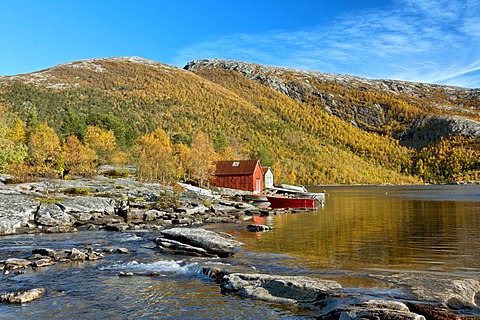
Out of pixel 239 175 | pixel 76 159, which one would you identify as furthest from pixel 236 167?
pixel 76 159

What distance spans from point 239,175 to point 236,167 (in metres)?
Answer: 2.12

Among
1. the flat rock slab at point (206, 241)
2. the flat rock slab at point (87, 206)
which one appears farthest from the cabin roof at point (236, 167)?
the flat rock slab at point (206, 241)

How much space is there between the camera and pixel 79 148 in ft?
230

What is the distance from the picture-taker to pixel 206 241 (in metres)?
26.0

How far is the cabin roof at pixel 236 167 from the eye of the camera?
280 ft

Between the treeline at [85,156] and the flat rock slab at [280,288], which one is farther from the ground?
the treeline at [85,156]

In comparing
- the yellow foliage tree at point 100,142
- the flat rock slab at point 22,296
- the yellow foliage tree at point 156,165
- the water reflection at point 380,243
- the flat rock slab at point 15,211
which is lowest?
the flat rock slab at point 22,296

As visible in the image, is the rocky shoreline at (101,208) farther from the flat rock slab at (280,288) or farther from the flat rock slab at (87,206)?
the flat rock slab at (280,288)

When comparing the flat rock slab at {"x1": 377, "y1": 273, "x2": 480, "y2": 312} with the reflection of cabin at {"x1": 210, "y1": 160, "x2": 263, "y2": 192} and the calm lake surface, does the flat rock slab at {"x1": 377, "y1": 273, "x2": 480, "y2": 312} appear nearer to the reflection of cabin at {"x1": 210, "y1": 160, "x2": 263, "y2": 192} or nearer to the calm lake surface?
the calm lake surface

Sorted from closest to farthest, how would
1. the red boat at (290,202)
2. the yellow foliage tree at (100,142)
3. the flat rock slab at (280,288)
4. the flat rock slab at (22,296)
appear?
1. the flat rock slab at (280,288)
2. the flat rock slab at (22,296)
3. the red boat at (290,202)
4. the yellow foliage tree at (100,142)

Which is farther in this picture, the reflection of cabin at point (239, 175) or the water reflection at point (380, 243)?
the reflection of cabin at point (239, 175)

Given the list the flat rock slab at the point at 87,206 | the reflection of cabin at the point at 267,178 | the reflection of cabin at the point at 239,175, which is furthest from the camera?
the reflection of cabin at the point at 267,178

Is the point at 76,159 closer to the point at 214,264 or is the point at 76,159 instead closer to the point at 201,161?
the point at 201,161

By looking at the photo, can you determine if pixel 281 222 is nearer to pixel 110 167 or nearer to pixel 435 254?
pixel 435 254
